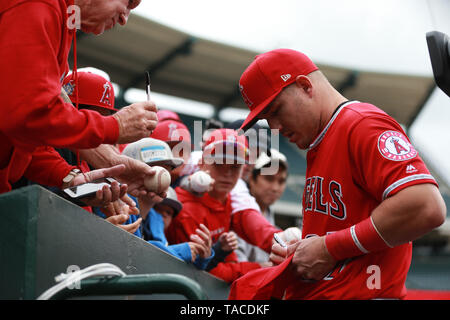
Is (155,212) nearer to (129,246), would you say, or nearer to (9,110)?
(129,246)

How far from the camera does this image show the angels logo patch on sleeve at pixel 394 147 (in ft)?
5.01

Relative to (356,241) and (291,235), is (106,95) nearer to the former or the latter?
(291,235)

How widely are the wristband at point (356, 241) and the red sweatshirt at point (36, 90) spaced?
2.32 feet

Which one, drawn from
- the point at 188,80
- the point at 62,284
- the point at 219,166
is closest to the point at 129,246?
the point at 62,284

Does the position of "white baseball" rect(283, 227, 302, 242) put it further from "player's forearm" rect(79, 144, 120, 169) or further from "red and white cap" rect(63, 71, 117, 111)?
"red and white cap" rect(63, 71, 117, 111)

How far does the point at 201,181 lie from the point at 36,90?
66.3 inches

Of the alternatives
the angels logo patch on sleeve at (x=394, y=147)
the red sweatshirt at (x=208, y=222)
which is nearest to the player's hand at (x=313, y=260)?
the angels logo patch on sleeve at (x=394, y=147)

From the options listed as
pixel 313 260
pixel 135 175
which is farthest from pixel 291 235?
pixel 313 260

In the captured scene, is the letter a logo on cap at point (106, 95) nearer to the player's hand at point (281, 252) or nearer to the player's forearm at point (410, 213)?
the player's hand at point (281, 252)

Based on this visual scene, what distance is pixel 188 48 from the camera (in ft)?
44.3

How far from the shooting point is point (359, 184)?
163 cm

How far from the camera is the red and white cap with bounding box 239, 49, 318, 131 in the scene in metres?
1.84

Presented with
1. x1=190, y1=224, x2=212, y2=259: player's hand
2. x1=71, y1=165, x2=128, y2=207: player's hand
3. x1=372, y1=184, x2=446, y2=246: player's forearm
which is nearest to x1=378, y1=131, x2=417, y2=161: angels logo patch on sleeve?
x1=372, y1=184, x2=446, y2=246: player's forearm
